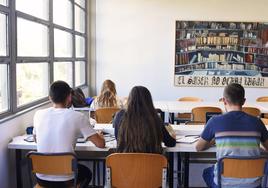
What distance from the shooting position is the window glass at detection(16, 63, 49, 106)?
11.9 feet

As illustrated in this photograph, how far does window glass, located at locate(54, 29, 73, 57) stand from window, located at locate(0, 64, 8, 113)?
177 centimetres

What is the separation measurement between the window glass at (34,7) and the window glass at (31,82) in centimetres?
58

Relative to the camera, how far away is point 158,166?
7.19 feet

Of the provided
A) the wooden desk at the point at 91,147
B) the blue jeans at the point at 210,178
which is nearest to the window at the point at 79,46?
the wooden desk at the point at 91,147

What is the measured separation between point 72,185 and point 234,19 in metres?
5.51

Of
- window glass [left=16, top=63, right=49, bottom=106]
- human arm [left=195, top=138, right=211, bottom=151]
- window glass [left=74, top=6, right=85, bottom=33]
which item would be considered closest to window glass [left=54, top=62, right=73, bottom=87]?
window glass [left=16, top=63, right=49, bottom=106]

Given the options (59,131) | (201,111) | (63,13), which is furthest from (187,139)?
(63,13)

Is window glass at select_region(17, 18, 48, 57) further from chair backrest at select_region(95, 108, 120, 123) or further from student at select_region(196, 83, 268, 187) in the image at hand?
student at select_region(196, 83, 268, 187)

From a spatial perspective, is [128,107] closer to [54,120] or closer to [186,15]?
[54,120]

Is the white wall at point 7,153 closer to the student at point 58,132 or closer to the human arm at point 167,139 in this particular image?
the student at point 58,132

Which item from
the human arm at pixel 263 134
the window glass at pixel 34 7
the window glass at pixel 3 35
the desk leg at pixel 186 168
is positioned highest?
the window glass at pixel 34 7

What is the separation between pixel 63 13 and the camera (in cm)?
547

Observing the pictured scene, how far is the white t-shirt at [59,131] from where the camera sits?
7.97 ft

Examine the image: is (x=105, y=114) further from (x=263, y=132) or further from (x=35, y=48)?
(x=263, y=132)
